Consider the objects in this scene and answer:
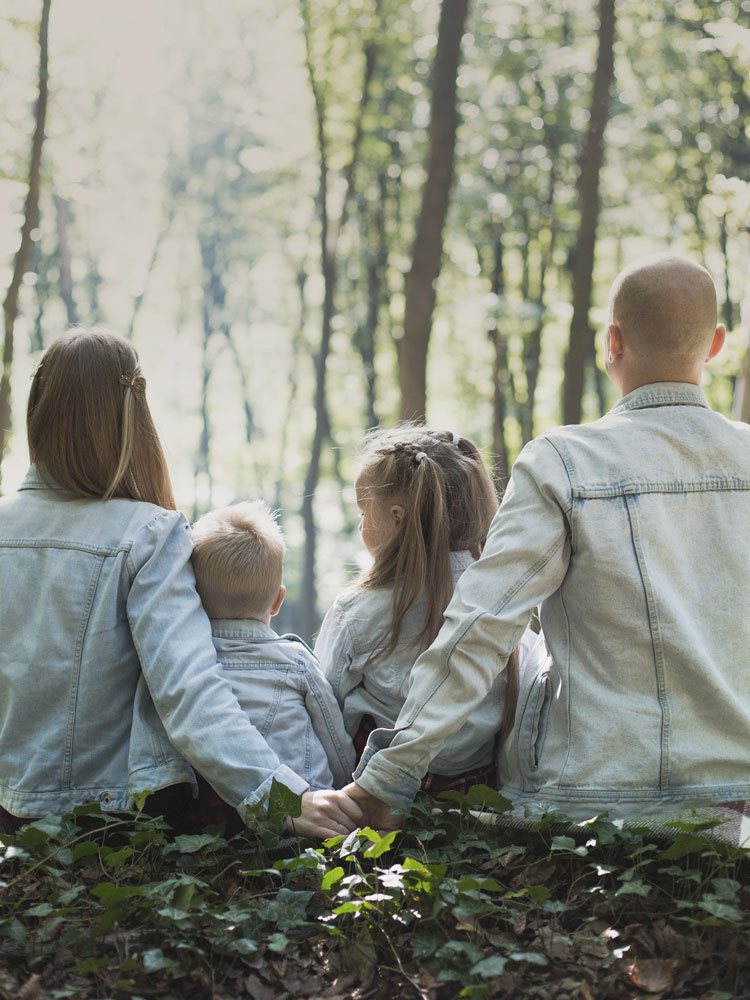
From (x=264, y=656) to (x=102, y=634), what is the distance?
0.56 meters

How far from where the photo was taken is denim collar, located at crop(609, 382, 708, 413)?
308 centimetres

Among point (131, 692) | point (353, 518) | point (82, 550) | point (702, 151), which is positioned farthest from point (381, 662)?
point (353, 518)

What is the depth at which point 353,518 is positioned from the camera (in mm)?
27953

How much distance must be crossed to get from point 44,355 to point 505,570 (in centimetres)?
181

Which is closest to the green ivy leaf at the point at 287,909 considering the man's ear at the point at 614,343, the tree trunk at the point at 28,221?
the man's ear at the point at 614,343

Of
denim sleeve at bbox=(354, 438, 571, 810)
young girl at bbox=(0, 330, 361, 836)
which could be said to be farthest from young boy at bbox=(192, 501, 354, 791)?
denim sleeve at bbox=(354, 438, 571, 810)

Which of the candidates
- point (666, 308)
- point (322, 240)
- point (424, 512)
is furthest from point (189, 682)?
point (322, 240)

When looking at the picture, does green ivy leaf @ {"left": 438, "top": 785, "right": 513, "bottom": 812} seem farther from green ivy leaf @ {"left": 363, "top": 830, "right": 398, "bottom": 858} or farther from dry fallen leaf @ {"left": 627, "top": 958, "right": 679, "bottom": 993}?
dry fallen leaf @ {"left": 627, "top": 958, "right": 679, "bottom": 993}

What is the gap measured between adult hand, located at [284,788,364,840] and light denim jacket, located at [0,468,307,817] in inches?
4.4

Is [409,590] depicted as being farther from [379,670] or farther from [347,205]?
[347,205]

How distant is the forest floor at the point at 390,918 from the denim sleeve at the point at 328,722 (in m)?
0.52

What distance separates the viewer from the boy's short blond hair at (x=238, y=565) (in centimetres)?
340

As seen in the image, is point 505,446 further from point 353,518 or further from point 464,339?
point 353,518

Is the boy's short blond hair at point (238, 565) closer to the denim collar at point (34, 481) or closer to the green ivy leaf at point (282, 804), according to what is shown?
the denim collar at point (34, 481)
